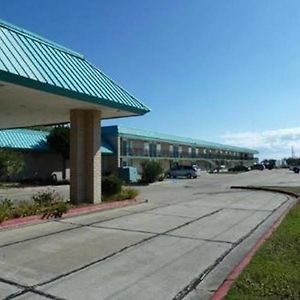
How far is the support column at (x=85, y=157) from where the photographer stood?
16.8 m

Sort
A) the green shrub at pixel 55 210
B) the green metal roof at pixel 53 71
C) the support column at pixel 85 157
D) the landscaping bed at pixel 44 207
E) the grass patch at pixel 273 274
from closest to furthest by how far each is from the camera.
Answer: the grass patch at pixel 273 274 → the green metal roof at pixel 53 71 → the landscaping bed at pixel 44 207 → the green shrub at pixel 55 210 → the support column at pixel 85 157

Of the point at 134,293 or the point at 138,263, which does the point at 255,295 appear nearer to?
the point at 134,293

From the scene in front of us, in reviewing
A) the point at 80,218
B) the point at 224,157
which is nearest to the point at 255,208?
the point at 80,218

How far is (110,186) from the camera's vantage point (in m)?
18.5

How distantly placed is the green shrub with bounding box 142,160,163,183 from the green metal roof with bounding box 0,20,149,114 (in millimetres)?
24226

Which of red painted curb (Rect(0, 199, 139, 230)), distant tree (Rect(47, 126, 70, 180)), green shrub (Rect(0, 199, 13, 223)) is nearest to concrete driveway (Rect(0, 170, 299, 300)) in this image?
red painted curb (Rect(0, 199, 139, 230))

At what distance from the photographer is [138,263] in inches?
313

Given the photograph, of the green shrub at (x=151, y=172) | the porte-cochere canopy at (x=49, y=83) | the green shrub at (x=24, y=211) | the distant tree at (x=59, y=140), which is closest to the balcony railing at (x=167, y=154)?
the green shrub at (x=151, y=172)

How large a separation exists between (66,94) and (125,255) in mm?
6349

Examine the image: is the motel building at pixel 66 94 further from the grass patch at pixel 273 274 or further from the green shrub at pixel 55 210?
the grass patch at pixel 273 274

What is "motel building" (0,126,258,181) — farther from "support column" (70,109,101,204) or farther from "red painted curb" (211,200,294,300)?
"red painted curb" (211,200,294,300)

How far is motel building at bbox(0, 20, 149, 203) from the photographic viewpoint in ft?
39.3

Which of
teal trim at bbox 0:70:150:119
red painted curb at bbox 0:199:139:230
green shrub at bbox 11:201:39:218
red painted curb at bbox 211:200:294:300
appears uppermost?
teal trim at bbox 0:70:150:119

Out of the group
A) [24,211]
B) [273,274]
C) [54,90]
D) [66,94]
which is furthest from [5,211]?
[273,274]
